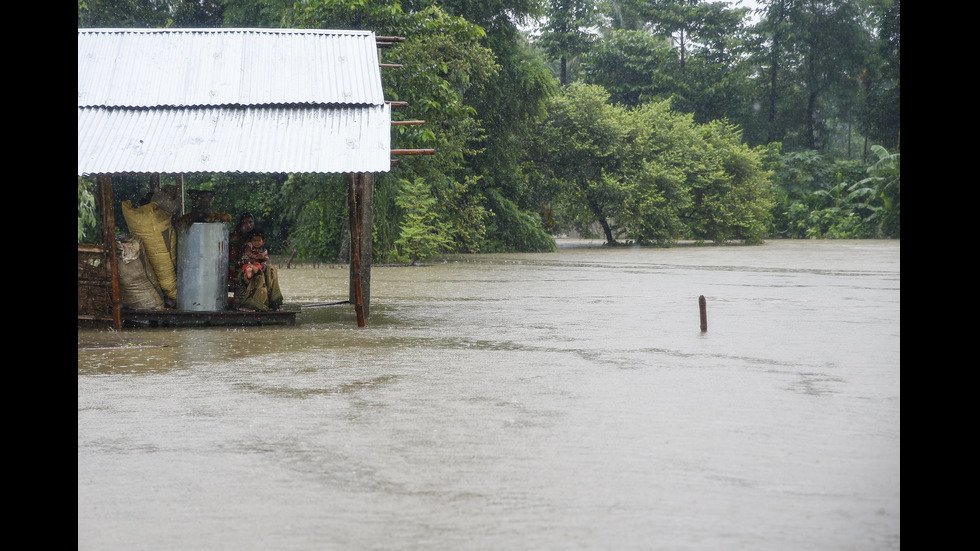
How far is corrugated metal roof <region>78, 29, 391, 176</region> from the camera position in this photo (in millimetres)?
13906

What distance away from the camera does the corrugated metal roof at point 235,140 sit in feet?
44.9

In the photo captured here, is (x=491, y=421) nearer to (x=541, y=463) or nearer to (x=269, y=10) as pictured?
(x=541, y=463)

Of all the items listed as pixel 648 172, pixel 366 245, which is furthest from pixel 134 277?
pixel 648 172

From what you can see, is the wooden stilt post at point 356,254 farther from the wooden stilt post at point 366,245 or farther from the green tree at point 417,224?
the green tree at point 417,224

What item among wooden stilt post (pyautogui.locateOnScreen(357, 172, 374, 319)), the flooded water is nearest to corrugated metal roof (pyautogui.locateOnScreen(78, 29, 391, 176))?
wooden stilt post (pyautogui.locateOnScreen(357, 172, 374, 319))

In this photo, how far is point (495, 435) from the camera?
754cm

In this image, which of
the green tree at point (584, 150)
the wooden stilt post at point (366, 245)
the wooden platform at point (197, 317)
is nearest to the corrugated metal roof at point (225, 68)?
the wooden stilt post at point (366, 245)

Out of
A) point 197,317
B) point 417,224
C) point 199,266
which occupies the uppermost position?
point 417,224

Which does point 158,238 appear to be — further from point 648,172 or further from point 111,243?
point 648,172

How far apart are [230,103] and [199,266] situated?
2.37 metres

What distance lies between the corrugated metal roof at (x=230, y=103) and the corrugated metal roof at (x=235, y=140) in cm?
1
